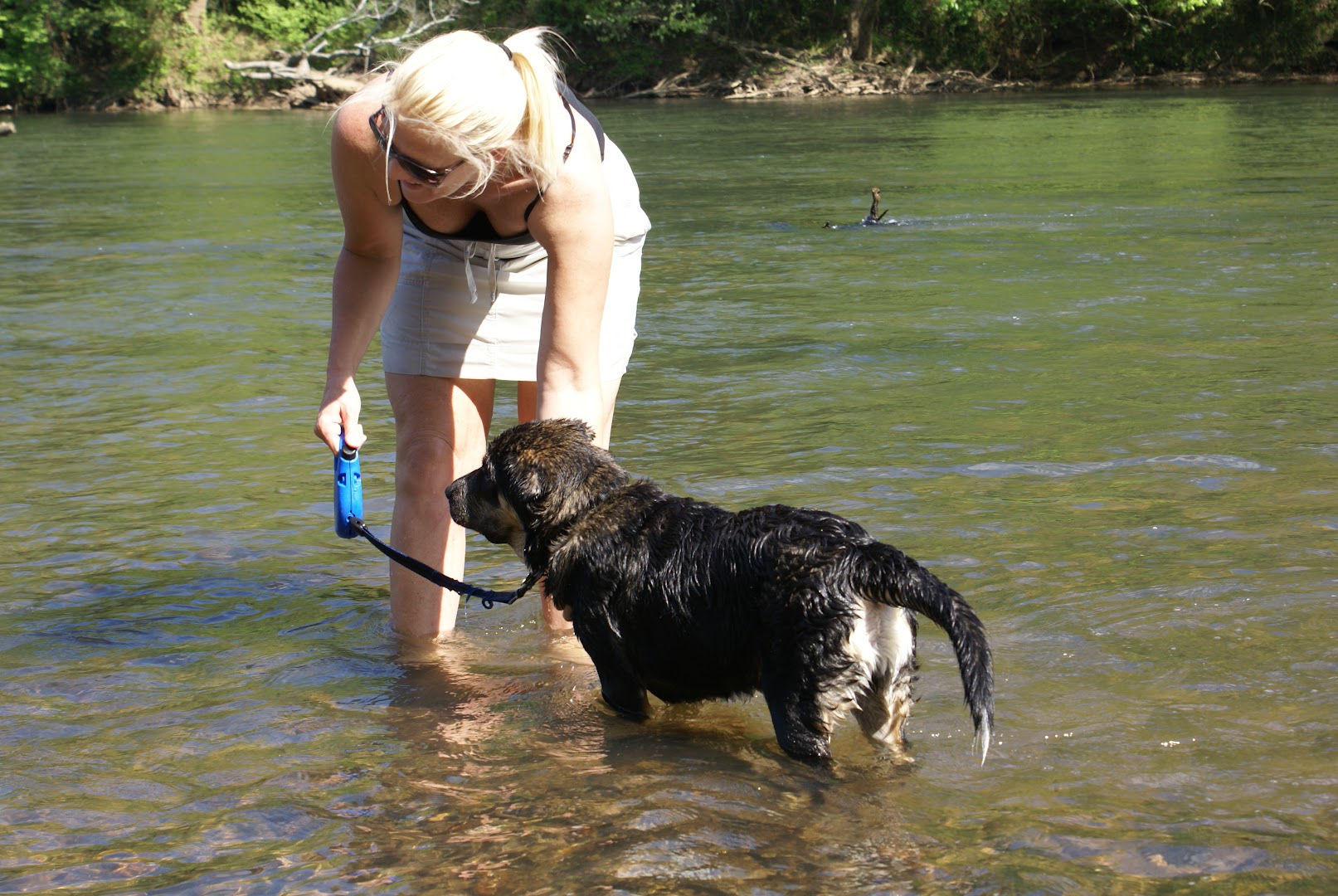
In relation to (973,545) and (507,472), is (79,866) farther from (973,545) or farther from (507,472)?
(973,545)

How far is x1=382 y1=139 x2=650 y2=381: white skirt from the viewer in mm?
4945

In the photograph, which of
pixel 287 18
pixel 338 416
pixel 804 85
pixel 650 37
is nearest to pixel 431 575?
pixel 338 416

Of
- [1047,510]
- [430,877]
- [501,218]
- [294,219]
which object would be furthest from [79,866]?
[294,219]

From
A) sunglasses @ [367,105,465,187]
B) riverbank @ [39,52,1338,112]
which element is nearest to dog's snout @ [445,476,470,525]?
sunglasses @ [367,105,465,187]

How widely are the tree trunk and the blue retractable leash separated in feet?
144

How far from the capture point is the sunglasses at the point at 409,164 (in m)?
4.15

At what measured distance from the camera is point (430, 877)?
368 cm

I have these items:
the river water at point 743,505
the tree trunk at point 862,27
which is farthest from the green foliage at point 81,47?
the river water at point 743,505

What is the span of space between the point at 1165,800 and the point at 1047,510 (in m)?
2.78

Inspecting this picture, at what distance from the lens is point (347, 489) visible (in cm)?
519

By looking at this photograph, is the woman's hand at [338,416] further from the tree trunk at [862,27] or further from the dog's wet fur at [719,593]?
the tree trunk at [862,27]

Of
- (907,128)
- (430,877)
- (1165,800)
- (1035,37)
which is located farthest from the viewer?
(1035,37)

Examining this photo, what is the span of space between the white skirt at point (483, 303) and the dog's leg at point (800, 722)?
5.16 ft

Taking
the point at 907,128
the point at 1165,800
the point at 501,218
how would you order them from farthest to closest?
the point at 907,128 < the point at 501,218 < the point at 1165,800
